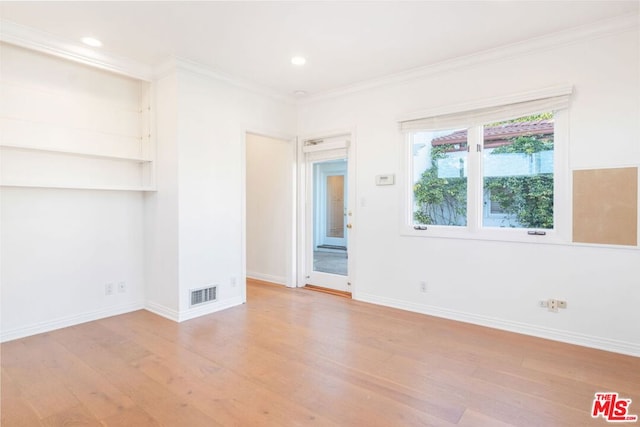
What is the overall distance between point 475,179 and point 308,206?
2.34 m

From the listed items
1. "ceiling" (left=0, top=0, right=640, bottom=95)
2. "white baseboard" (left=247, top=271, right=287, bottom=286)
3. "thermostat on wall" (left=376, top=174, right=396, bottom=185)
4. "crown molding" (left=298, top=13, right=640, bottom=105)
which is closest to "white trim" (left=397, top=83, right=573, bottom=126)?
"crown molding" (left=298, top=13, right=640, bottom=105)

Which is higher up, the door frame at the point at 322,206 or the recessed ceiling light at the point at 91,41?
the recessed ceiling light at the point at 91,41

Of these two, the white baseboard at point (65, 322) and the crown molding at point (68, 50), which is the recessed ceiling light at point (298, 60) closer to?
the crown molding at point (68, 50)

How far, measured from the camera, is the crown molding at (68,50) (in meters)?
3.00

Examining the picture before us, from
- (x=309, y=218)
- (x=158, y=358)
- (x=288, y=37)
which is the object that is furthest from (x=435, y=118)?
(x=158, y=358)

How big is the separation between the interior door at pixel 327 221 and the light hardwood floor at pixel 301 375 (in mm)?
1396

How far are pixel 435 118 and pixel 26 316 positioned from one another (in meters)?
4.53

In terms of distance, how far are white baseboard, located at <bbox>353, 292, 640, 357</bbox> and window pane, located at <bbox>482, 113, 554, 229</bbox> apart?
3.15ft

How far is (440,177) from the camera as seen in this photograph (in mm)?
3938

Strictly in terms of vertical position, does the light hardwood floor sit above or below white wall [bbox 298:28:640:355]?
below

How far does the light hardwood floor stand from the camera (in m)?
2.09

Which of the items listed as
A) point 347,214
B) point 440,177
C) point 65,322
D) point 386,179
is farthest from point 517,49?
point 65,322

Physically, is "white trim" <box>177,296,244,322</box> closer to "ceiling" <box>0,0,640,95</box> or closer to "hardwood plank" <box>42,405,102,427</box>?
"hardwood plank" <box>42,405,102,427</box>

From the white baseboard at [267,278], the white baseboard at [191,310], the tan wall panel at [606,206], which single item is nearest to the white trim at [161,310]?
the white baseboard at [191,310]
